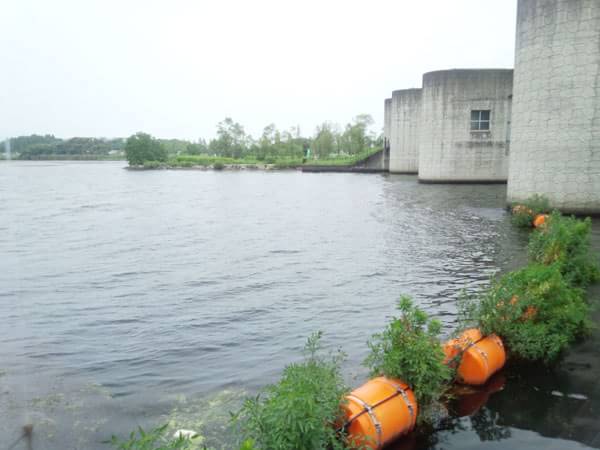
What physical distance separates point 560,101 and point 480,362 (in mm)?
15626

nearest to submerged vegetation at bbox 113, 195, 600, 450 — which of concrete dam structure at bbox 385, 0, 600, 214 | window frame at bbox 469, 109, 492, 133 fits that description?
concrete dam structure at bbox 385, 0, 600, 214

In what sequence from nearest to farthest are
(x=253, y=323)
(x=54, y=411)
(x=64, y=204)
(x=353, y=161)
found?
1. (x=54, y=411)
2. (x=253, y=323)
3. (x=64, y=204)
4. (x=353, y=161)

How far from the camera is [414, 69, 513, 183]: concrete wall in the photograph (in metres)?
38.3

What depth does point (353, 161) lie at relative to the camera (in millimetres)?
71938

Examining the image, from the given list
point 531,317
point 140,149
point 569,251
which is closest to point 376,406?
point 531,317

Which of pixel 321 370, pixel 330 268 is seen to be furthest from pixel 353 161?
pixel 321 370

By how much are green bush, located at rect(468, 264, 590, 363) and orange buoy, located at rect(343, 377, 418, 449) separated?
225 centimetres

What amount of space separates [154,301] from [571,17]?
17.3 m

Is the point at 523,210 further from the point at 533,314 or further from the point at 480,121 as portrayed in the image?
the point at 480,121

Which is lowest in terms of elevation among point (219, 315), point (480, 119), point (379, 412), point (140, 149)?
point (219, 315)

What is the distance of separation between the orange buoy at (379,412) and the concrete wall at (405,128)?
49445mm

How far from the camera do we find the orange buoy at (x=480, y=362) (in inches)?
269

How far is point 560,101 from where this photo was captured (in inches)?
755

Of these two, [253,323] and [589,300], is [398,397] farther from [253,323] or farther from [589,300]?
[589,300]
